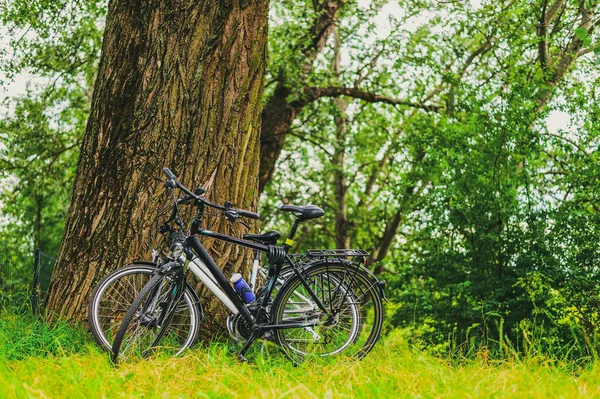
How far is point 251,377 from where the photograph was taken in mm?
4230

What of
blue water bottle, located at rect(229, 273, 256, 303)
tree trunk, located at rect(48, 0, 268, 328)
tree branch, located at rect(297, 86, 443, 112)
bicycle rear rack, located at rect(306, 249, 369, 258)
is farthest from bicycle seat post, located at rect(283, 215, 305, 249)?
tree branch, located at rect(297, 86, 443, 112)

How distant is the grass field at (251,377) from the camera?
391 cm

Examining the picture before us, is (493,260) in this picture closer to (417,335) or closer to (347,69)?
(417,335)

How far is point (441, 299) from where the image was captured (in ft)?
29.5

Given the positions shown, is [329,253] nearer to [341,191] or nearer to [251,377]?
[251,377]

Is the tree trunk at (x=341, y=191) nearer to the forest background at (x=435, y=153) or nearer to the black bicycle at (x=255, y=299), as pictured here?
the forest background at (x=435, y=153)

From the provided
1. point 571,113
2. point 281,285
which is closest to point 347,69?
Result: point 571,113

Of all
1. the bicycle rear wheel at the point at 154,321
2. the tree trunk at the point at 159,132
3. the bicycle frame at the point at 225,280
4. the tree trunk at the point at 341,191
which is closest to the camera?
the bicycle rear wheel at the point at 154,321

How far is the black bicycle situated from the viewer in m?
5.07

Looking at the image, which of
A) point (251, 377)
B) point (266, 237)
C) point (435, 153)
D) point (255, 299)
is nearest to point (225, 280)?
point (255, 299)

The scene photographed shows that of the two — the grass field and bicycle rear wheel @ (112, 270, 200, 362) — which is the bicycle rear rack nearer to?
the grass field

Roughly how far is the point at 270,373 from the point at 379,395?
94cm

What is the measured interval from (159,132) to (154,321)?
63.7 inches

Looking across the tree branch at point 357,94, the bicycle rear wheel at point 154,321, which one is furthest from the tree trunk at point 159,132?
the tree branch at point 357,94
